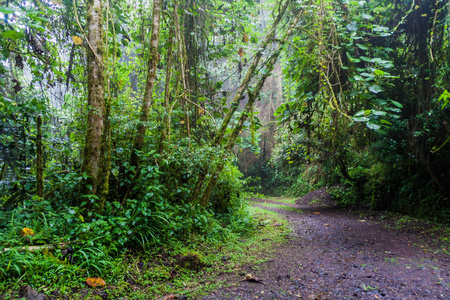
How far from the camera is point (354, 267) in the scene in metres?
2.83

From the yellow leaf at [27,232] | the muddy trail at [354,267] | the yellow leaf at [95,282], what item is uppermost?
the yellow leaf at [27,232]

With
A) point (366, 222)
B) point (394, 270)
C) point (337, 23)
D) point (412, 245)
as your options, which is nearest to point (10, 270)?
point (394, 270)

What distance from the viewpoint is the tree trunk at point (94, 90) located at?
292 cm

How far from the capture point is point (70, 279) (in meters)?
2.04

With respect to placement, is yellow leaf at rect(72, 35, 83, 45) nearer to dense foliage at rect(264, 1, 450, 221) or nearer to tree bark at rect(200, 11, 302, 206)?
tree bark at rect(200, 11, 302, 206)

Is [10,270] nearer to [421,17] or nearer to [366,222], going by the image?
[366,222]

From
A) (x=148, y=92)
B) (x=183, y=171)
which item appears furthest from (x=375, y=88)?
(x=148, y=92)

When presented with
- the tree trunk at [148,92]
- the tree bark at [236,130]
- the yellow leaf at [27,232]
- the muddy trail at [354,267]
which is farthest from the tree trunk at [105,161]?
the muddy trail at [354,267]

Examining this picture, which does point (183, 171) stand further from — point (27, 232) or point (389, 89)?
point (389, 89)

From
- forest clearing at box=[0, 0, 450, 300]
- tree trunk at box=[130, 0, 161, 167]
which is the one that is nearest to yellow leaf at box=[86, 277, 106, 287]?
forest clearing at box=[0, 0, 450, 300]

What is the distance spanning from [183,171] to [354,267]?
2.42m

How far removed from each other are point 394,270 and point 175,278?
2.37m

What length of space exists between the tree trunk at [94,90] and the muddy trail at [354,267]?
2.05m

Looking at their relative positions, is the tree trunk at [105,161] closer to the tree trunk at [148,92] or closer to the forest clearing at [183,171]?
the forest clearing at [183,171]
